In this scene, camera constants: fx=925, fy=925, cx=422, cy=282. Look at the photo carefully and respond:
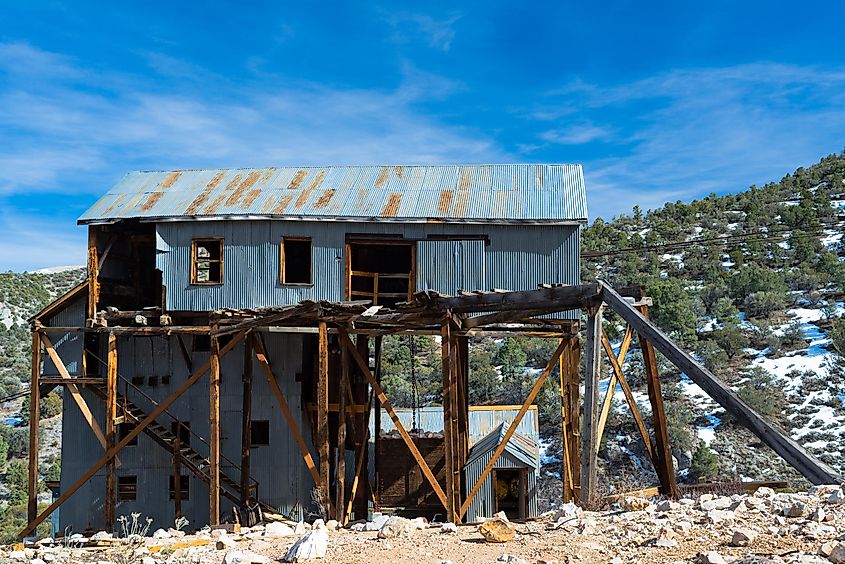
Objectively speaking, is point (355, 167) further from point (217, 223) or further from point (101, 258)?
point (101, 258)

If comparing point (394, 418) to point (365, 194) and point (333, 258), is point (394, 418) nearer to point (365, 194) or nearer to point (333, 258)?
point (333, 258)

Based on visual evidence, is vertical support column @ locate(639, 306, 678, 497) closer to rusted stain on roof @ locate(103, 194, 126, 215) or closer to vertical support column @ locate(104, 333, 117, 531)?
vertical support column @ locate(104, 333, 117, 531)

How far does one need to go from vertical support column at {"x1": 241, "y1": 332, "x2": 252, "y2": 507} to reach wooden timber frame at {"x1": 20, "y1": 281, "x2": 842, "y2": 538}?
9cm

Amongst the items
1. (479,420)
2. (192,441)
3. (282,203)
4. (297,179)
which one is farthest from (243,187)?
(479,420)

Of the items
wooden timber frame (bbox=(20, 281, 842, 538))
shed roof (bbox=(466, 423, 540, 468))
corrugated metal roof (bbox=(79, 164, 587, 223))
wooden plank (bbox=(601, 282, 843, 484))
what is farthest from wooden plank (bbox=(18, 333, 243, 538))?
wooden plank (bbox=(601, 282, 843, 484))

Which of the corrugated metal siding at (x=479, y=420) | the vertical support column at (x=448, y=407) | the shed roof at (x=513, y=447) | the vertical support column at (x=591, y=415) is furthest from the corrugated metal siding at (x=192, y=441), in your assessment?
the vertical support column at (x=591, y=415)

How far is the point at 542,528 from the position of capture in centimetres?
1273

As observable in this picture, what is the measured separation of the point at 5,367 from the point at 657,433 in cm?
4928

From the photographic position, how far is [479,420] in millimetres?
31734

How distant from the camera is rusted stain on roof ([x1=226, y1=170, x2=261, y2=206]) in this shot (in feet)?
82.0

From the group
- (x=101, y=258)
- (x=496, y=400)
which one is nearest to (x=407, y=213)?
(x=101, y=258)

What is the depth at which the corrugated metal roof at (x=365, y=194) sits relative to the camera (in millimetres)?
23594

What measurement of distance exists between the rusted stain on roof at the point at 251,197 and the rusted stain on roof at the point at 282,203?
0.76 metres

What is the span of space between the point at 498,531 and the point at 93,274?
16.1 meters
